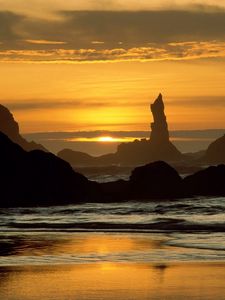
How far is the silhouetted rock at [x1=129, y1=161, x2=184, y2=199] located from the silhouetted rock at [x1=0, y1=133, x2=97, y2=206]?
14.5 feet

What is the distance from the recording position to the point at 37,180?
3002 inches

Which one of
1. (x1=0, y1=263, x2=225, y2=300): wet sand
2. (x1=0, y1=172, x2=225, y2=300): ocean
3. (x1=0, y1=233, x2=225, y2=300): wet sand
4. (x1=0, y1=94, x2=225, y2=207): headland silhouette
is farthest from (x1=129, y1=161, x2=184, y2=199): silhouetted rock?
(x1=0, y1=263, x2=225, y2=300): wet sand

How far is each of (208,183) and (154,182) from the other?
19.0ft

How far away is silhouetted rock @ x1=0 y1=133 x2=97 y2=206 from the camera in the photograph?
75375mm

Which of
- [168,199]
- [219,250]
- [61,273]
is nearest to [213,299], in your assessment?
[61,273]

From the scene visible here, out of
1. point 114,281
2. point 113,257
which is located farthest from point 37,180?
point 114,281

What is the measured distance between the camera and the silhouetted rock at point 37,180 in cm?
7538

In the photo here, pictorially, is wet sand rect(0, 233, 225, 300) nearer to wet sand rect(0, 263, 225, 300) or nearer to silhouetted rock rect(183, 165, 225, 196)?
wet sand rect(0, 263, 225, 300)

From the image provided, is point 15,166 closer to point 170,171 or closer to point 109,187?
point 109,187

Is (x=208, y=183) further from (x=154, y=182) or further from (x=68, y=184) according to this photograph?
(x=68, y=184)

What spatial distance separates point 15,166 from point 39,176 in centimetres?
279

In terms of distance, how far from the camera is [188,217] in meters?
55.7

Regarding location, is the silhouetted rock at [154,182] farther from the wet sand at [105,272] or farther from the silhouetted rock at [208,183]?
the wet sand at [105,272]

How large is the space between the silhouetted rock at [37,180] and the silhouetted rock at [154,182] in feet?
14.5
